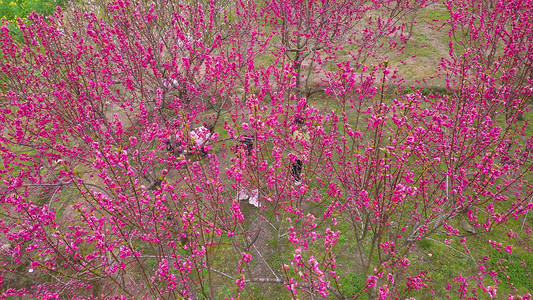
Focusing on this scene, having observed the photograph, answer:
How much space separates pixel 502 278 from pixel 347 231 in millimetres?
3239

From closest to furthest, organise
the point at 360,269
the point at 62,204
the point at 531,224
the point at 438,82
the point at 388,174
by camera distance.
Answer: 1. the point at 388,174
2. the point at 360,269
3. the point at 531,224
4. the point at 62,204
5. the point at 438,82

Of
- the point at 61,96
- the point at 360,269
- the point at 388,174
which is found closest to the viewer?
the point at 388,174

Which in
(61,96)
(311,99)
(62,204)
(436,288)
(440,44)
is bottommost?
(436,288)

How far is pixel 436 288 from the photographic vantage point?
5.88m

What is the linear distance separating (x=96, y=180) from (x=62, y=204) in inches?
42.3

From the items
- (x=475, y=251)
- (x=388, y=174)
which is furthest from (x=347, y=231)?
(x=388, y=174)

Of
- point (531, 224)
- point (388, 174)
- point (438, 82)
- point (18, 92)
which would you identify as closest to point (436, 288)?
point (531, 224)

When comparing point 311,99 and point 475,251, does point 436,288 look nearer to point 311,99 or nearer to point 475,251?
point 475,251

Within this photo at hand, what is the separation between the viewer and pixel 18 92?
24.6ft

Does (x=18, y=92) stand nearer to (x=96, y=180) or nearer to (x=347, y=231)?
(x=96, y=180)

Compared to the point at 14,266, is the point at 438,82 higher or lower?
higher

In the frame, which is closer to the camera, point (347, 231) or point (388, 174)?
point (388, 174)

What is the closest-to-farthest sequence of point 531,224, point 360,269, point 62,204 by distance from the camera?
point 360,269, point 531,224, point 62,204

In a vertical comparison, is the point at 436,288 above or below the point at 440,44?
below
